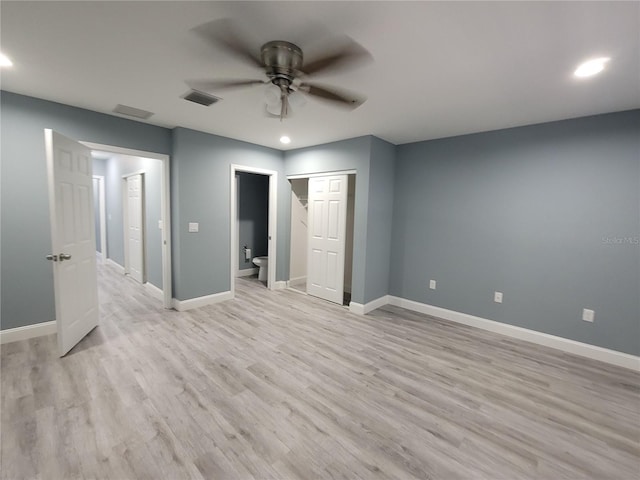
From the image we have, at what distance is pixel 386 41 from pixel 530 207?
2.64 metres

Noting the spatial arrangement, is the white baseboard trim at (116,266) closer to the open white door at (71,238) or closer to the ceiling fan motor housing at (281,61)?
the open white door at (71,238)

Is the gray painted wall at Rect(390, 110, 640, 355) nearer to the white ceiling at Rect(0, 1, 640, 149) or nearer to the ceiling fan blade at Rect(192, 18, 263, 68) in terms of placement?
the white ceiling at Rect(0, 1, 640, 149)

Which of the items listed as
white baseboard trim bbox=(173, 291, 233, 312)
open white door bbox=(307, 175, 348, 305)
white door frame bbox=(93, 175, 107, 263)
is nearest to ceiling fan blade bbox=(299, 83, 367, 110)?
open white door bbox=(307, 175, 348, 305)

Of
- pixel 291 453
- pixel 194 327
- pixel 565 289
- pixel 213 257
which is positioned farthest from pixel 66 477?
pixel 565 289

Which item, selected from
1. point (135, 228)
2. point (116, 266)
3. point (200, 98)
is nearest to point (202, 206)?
point (200, 98)

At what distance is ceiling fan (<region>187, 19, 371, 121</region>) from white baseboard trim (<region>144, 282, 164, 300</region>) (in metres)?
3.43

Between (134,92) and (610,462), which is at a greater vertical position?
(134,92)

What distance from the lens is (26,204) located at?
279cm

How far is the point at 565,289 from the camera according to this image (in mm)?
2973

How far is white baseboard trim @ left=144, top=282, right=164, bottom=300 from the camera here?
421cm

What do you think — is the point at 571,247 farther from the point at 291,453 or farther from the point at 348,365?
the point at 291,453

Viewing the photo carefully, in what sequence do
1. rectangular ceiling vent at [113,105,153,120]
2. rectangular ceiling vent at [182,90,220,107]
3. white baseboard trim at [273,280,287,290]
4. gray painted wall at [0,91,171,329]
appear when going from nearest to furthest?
rectangular ceiling vent at [182,90,220,107], gray painted wall at [0,91,171,329], rectangular ceiling vent at [113,105,153,120], white baseboard trim at [273,280,287,290]

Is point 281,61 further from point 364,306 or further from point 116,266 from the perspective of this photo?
point 116,266

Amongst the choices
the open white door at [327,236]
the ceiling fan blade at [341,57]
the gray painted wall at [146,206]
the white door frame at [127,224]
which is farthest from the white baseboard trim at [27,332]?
the ceiling fan blade at [341,57]
